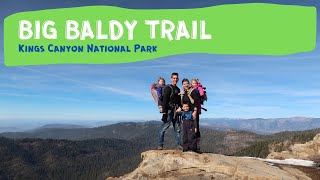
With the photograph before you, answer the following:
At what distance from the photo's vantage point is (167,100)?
2539 cm

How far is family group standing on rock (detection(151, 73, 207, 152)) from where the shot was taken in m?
24.5

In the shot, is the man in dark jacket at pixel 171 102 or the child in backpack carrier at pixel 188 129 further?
the man in dark jacket at pixel 171 102

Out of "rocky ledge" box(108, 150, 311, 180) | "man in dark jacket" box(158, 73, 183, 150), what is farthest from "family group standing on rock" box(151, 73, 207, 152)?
"rocky ledge" box(108, 150, 311, 180)

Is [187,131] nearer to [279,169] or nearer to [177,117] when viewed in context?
[177,117]

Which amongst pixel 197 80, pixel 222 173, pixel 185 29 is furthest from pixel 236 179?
pixel 185 29

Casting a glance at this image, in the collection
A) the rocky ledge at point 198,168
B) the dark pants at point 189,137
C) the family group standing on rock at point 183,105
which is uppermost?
the family group standing on rock at point 183,105

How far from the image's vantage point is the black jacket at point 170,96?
2531cm

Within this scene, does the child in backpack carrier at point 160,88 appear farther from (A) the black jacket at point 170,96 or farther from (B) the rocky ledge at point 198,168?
(B) the rocky ledge at point 198,168

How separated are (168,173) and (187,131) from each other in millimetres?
3141

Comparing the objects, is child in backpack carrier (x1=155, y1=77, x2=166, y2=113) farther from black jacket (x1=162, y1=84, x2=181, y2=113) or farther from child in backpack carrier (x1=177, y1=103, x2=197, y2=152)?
child in backpack carrier (x1=177, y1=103, x2=197, y2=152)

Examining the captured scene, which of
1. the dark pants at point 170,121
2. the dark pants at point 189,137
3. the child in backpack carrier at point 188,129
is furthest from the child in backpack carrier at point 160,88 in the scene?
the dark pants at point 189,137

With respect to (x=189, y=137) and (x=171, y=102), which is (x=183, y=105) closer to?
(x=171, y=102)

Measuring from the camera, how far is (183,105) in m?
24.6

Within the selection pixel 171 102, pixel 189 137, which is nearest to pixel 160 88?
pixel 171 102
